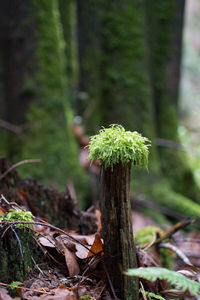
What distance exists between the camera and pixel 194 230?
4.77m

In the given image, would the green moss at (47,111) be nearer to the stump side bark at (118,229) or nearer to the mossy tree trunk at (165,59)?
the mossy tree trunk at (165,59)

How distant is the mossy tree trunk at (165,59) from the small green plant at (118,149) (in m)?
4.51

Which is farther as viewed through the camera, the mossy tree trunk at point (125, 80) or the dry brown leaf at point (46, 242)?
the mossy tree trunk at point (125, 80)

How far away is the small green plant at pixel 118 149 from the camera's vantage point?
1.36 meters

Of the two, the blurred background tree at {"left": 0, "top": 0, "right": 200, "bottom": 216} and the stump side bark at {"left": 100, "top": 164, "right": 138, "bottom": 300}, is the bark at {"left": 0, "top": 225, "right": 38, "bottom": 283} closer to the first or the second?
the stump side bark at {"left": 100, "top": 164, "right": 138, "bottom": 300}

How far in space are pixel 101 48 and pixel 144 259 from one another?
4186 mm

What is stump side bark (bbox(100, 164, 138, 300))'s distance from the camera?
4.71ft

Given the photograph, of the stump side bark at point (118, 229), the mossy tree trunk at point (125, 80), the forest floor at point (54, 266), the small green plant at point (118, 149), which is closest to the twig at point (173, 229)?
the forest floor at point (54, 266)

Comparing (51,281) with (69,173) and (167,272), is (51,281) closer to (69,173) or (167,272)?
(167,272)

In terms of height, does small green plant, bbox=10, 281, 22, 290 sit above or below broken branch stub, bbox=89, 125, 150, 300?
below

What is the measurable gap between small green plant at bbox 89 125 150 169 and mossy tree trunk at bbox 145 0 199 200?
451 cm

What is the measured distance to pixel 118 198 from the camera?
1.45 metres

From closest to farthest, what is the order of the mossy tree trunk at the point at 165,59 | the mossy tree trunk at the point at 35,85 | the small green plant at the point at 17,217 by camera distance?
1. the small green plant at the point at 17,217
2. the mossy tree trunk at the point at 35,85
3. the mossy tree trunk at the point at 165,59

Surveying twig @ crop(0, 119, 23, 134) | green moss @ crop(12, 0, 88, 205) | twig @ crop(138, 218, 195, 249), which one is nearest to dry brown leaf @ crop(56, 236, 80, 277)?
twig @ crop(138, 218, 195, 249)
